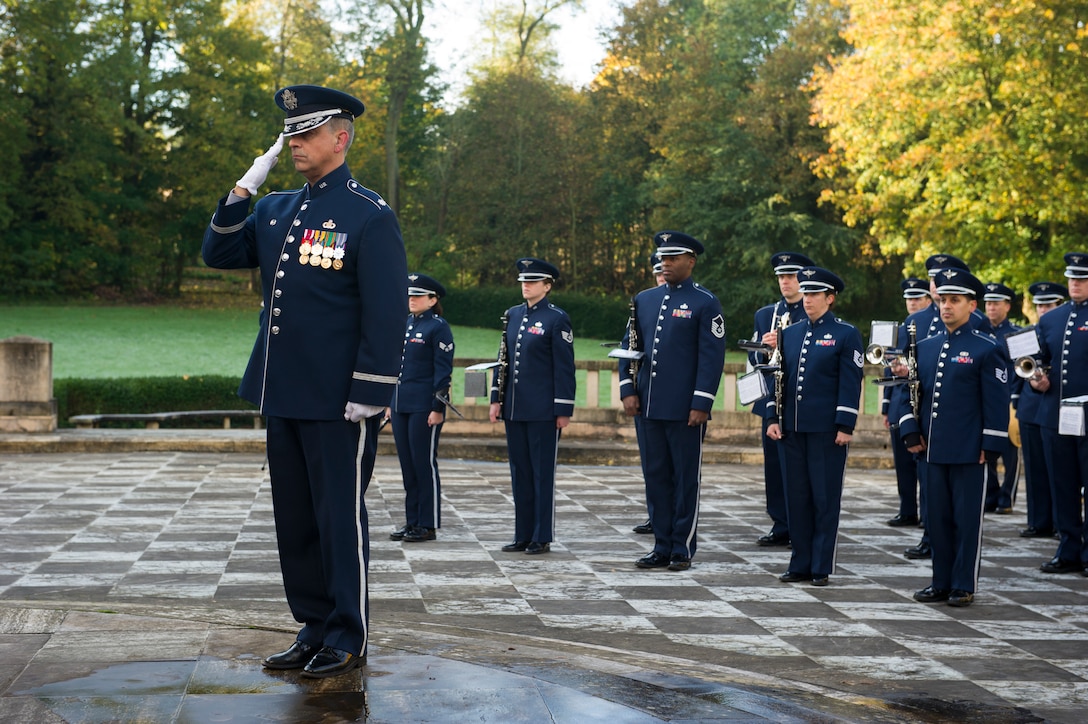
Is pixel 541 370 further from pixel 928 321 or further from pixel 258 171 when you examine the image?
pixel 258 171

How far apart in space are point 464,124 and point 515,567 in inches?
1726

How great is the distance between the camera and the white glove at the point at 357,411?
16.1 feet

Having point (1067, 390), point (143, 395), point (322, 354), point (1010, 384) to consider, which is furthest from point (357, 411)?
point (143, 395)

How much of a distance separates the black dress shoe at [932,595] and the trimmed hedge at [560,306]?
3409 centimetres

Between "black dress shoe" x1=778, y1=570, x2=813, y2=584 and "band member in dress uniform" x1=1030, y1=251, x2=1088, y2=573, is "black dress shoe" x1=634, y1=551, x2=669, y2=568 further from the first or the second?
"band member in dress uniform" x1=1030, y1=251, x2=1088, y2=573

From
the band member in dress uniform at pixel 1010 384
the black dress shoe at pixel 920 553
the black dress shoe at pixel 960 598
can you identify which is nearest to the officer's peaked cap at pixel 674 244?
the black dress shoe at pixel 920 553

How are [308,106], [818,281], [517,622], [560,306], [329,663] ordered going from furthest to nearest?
1. [560,306]
2. [818,281]
3. [517,622]
4. [308,106]
5. [329,663]

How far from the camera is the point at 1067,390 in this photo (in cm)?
1009

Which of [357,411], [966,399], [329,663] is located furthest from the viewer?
[966,399]

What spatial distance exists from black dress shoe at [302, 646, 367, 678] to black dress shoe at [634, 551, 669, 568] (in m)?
4.29

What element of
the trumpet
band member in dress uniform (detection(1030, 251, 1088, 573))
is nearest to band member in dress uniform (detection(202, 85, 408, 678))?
band member in dress uniform (detection(1030, 251, 1088, 573))

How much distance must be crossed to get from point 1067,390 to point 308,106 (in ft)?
23.4

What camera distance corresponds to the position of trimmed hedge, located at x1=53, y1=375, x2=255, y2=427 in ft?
65.4

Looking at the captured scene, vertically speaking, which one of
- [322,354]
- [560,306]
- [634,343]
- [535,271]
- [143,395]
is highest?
[560,306]
